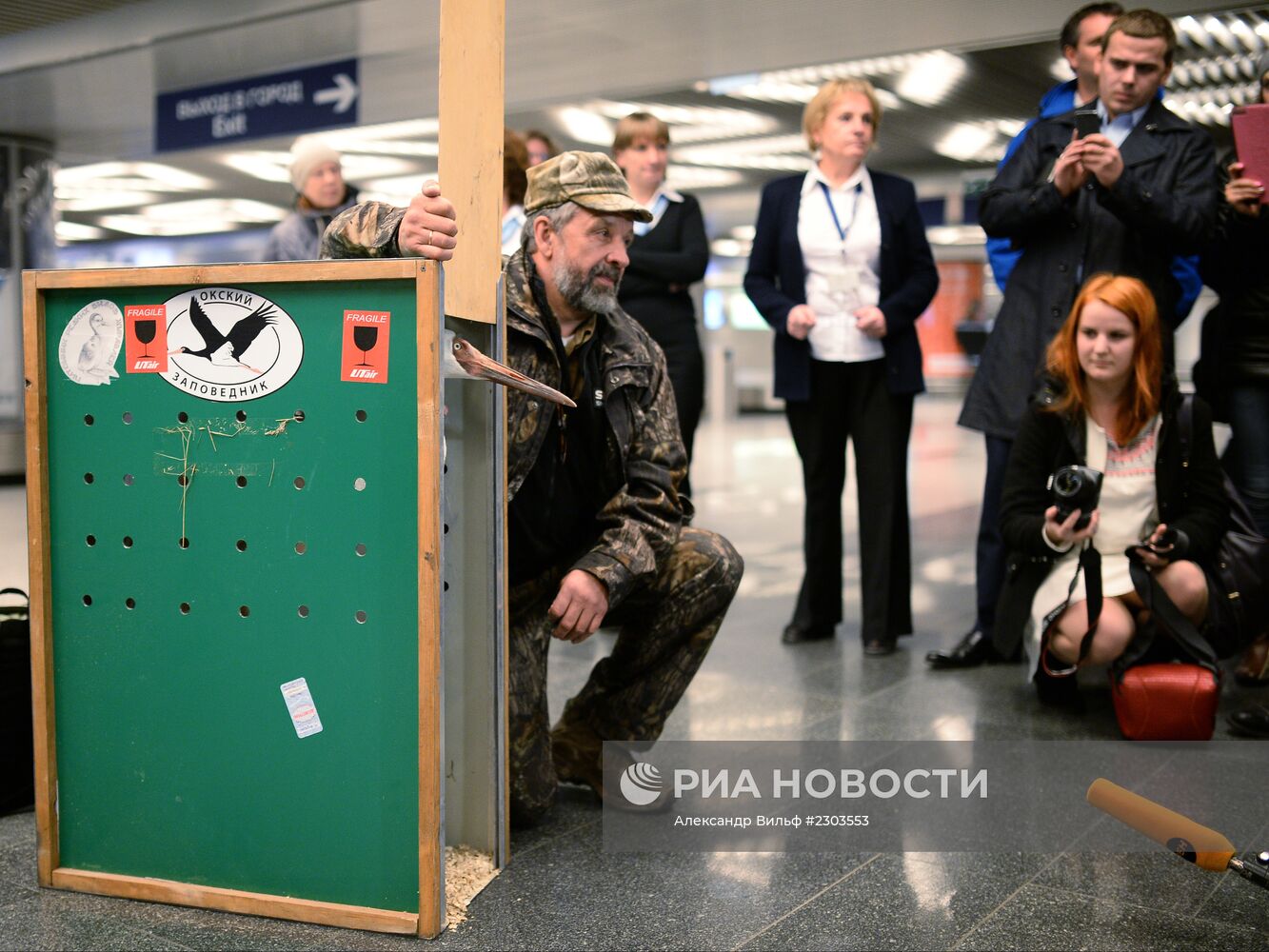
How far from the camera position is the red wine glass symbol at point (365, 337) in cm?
191

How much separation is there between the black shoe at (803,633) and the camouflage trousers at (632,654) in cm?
160

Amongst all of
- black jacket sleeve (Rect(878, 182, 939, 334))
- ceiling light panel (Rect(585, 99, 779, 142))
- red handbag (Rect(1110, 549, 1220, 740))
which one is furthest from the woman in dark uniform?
ceiling light panel (Rect(585, 99, 779, 142))

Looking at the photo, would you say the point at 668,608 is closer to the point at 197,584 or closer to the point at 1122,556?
the point at 197,584

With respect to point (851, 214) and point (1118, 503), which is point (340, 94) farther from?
point (1118, 503)

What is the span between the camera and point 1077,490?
119 inches

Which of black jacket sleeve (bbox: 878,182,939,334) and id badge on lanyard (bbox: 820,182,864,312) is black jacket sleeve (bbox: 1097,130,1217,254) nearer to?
black jacket sleeve (bbox: 878,182,939,334)

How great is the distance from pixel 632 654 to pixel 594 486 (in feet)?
1.16

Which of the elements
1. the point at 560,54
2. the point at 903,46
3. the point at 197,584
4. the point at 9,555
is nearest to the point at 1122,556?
the point at 197,584

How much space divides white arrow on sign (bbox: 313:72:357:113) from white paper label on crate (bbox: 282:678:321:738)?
24.0ft

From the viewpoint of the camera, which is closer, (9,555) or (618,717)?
(618,717)

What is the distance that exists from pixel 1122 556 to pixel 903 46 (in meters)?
4.53

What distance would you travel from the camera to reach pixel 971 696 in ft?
11.3

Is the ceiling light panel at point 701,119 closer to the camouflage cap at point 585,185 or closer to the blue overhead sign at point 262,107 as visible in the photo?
the blue overhead sign at point 262,107

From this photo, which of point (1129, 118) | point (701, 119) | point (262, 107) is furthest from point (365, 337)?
point (701, 119)
